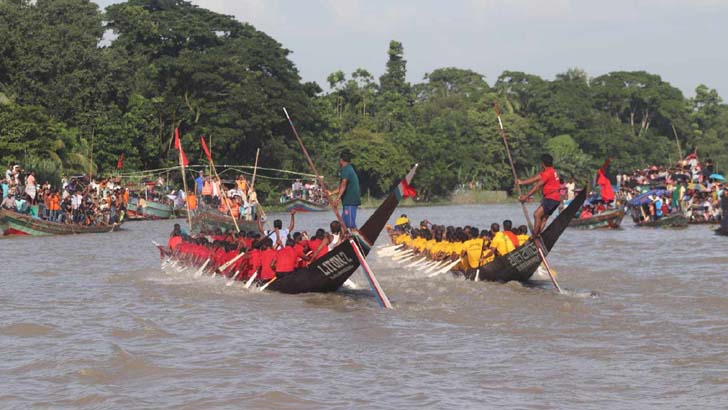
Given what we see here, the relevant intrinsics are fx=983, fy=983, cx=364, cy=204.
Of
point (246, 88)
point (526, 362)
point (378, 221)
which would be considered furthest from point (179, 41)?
point (526, 362)

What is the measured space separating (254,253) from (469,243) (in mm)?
3824

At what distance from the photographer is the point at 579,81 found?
88.1 meters

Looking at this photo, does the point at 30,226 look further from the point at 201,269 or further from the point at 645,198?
the point at 645,198

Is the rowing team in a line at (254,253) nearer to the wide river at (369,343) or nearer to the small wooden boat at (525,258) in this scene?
the wide river at (369,343)

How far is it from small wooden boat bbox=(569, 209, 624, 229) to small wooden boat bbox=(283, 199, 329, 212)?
23.1 meters

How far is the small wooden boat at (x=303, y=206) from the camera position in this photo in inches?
2192

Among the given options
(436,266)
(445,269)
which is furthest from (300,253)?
(436,266)

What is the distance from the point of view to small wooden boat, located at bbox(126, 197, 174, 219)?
142 ft

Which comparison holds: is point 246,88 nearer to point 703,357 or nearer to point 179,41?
point 179,41

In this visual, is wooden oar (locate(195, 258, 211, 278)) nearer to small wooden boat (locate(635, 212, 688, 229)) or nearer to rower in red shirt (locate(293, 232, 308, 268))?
rower in red shirt (locate(293, 232, 308, 268))

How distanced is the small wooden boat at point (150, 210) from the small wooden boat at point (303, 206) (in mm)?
10838

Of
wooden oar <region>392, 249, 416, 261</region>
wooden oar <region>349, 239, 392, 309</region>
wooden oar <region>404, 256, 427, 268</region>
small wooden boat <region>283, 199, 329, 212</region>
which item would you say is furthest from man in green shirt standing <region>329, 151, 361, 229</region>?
small wooden boat <region>283, 199, 329, 212</region>

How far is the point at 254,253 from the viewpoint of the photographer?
15617mm

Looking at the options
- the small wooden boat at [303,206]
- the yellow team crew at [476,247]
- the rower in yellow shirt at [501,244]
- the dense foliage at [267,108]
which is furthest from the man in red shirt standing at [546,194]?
the small wooden boat at [303,206]
